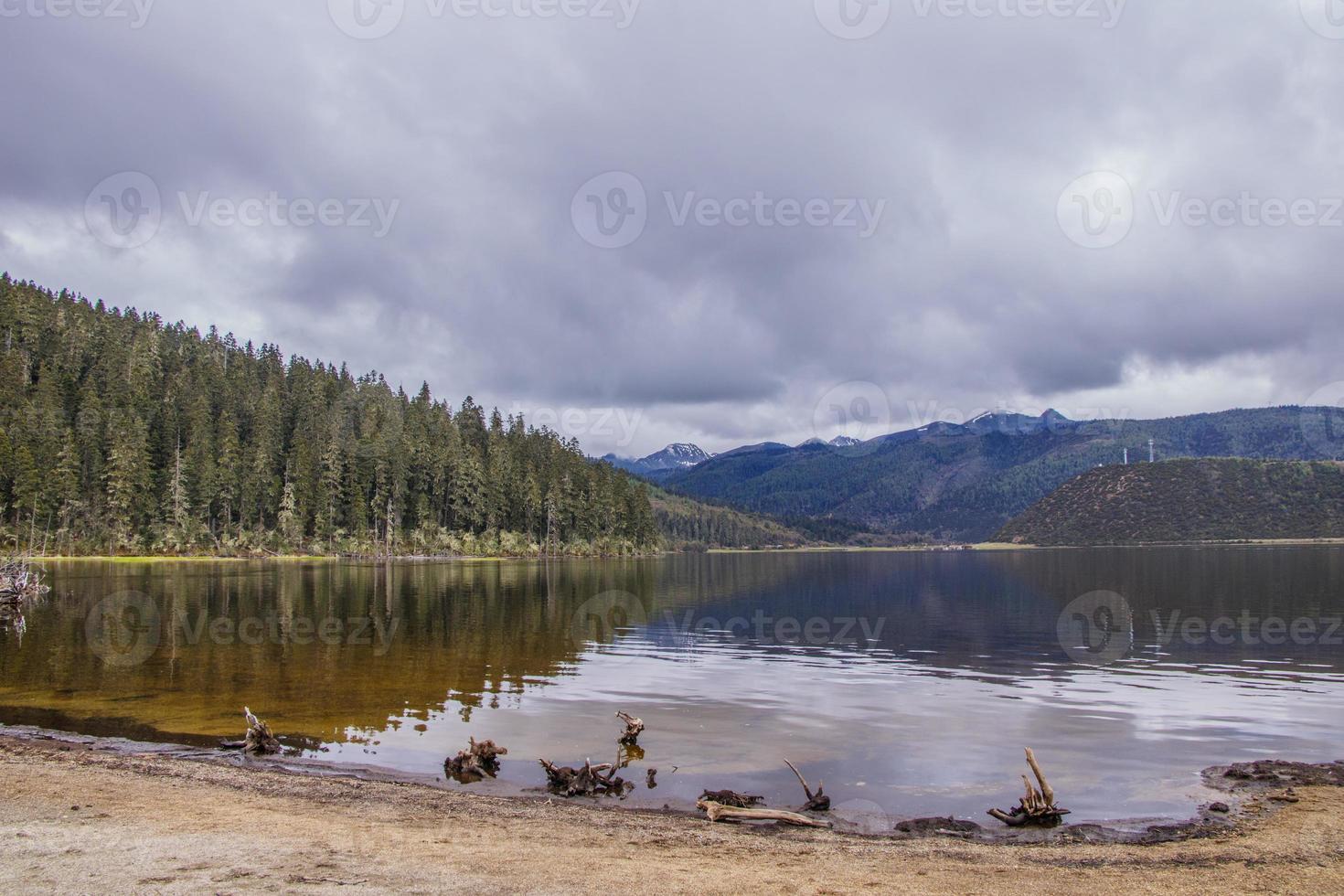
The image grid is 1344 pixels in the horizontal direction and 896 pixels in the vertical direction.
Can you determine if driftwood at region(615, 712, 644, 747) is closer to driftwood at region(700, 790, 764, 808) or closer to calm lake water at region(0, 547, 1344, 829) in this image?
calm lake water at region(0, 547, 1344, 829)

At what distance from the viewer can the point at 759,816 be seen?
1639 centimetres

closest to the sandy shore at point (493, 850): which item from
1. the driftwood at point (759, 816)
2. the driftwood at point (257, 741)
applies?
the driftwood at point (759, 816)

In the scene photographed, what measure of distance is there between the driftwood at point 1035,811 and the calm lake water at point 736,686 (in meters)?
0.81

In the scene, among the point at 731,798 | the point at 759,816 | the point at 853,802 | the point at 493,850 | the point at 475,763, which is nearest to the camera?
the point at 493,850

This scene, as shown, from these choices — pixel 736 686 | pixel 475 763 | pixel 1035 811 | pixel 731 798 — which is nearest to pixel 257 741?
pixel 475 763

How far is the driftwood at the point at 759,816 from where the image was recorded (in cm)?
1623

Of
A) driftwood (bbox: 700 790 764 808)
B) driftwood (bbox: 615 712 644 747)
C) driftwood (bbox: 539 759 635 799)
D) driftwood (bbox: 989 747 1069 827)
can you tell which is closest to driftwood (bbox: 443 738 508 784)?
driftwood (bbox: 539 759 635 799)

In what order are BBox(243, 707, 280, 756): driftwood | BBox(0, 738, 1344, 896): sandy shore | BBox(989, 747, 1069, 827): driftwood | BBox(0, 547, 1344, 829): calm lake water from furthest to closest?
BBox(0, 547, 1344, 829): calm lake water → BBox(243, 707, 280, 756): driftwood → BBox(989, 747, 1069, 827): driftwood → BBox(0, 738, 1344, 896): sandy shore

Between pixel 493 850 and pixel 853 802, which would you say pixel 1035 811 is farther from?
pixel 493 850

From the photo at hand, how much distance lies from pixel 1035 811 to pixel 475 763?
12.9 meters

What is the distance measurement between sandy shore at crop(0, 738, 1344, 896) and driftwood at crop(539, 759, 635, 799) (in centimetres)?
117

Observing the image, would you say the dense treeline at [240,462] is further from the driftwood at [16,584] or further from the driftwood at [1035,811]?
the driftwood at [1035,811]

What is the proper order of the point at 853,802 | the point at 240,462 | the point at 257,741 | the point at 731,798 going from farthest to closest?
the point at 240,462
the point at 257,741
the point at 853,802
the point at 731,798

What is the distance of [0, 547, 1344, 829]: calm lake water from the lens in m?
21.0
